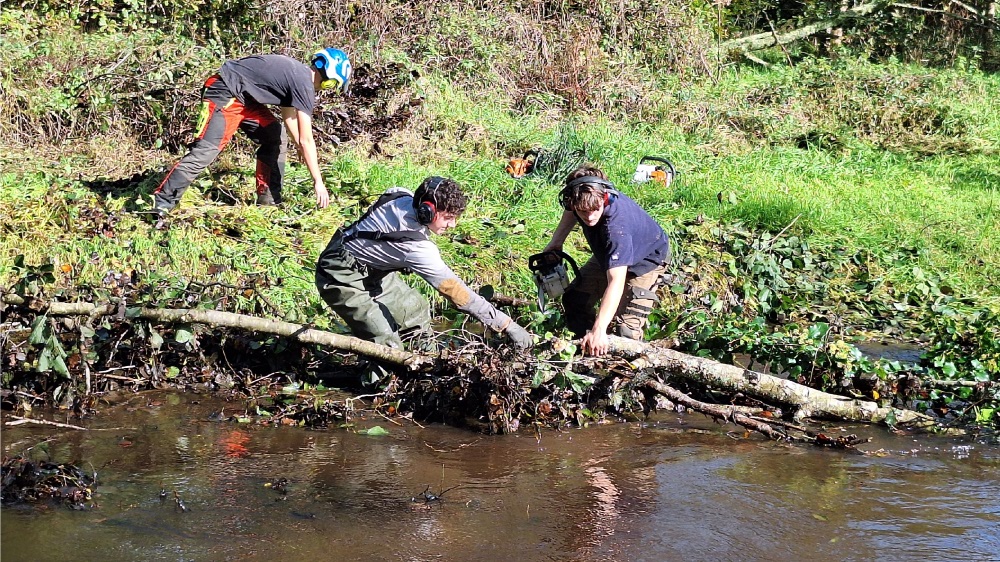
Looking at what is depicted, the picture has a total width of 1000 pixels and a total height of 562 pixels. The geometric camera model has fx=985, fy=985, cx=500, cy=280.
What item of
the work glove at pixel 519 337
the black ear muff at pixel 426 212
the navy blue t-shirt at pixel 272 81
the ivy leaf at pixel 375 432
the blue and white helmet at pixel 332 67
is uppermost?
the blue and white helmet at pixel 332 67

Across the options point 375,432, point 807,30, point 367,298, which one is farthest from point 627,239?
point 807,30

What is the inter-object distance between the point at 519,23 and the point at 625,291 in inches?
279

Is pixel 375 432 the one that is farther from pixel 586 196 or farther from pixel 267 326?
pixel 586 196

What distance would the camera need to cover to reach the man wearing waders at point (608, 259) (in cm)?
505

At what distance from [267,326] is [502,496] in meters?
1.79

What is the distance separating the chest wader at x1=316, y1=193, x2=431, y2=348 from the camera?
17.7ft

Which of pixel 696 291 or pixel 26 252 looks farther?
pixel 696 291

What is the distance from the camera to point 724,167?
10.1 metres

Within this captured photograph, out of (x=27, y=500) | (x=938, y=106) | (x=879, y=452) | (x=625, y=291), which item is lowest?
(x=27, y=500)

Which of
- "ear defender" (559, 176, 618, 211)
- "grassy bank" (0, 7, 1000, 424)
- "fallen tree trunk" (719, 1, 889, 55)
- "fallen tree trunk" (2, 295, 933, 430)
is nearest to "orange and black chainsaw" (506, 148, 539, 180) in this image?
"grassy bank" (0, 7, 1000, 424)

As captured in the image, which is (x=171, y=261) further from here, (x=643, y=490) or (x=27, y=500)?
(x=643, y=490)

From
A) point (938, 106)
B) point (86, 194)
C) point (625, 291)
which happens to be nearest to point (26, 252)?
point (86, 194)

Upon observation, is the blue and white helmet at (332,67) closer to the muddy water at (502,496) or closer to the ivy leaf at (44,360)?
the muddy water at (502,496)

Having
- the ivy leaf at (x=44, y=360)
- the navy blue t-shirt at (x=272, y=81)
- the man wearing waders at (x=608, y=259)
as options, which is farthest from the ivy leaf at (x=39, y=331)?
the man wearing waders at (x=608, y=259)
